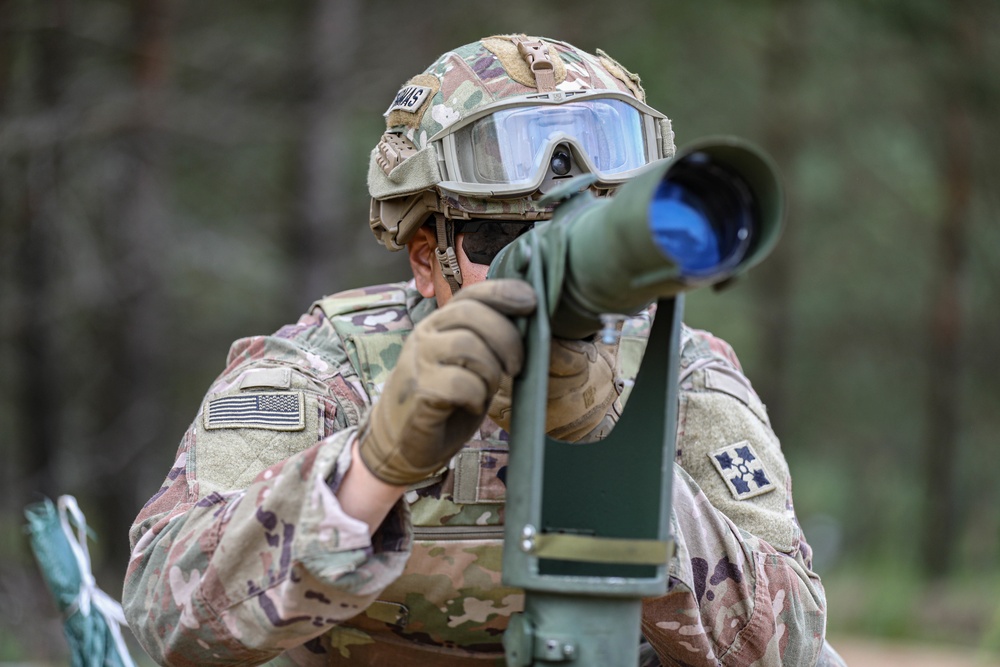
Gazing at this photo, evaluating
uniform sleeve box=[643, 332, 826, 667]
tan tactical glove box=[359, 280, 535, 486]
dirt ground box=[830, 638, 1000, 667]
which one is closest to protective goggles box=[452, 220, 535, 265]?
uniform sleeve box=[643, 332, 826, 667]

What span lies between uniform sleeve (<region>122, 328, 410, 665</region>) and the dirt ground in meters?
5.63

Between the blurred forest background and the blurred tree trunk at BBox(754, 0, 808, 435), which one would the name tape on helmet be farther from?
the blurred tree trunk at BBox(754, 0, 808, 435)

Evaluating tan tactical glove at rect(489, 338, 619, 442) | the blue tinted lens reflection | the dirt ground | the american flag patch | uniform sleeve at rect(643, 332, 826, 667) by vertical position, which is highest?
the blue tinted lens reflection

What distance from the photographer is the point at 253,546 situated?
2.28 metres

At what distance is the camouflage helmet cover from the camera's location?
2980mm

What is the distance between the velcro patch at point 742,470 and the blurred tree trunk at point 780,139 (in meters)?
10.6

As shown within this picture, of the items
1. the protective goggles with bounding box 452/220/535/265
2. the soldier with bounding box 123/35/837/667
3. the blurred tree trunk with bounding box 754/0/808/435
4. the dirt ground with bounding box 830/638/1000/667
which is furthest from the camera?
the blurred tree trunk with bounding box 754/0/808/435

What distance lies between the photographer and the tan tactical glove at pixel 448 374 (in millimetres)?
1986

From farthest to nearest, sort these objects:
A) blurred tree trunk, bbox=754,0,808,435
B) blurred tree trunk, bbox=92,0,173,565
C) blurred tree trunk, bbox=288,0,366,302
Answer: blurred tree trunk, bbox=754,0,808,435 → blurred tree trunk, bbox=288,0,366,302 → blurred tree trunk, bbox=92,0,173,565

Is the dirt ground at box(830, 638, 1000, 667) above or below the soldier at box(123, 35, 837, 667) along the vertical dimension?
below

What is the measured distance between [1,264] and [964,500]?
10.2 m

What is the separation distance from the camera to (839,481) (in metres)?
15.8

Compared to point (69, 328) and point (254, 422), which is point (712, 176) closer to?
point (254, 422)

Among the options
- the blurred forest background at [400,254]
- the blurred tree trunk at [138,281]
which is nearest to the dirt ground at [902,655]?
the blurred forest background at [400,254]
